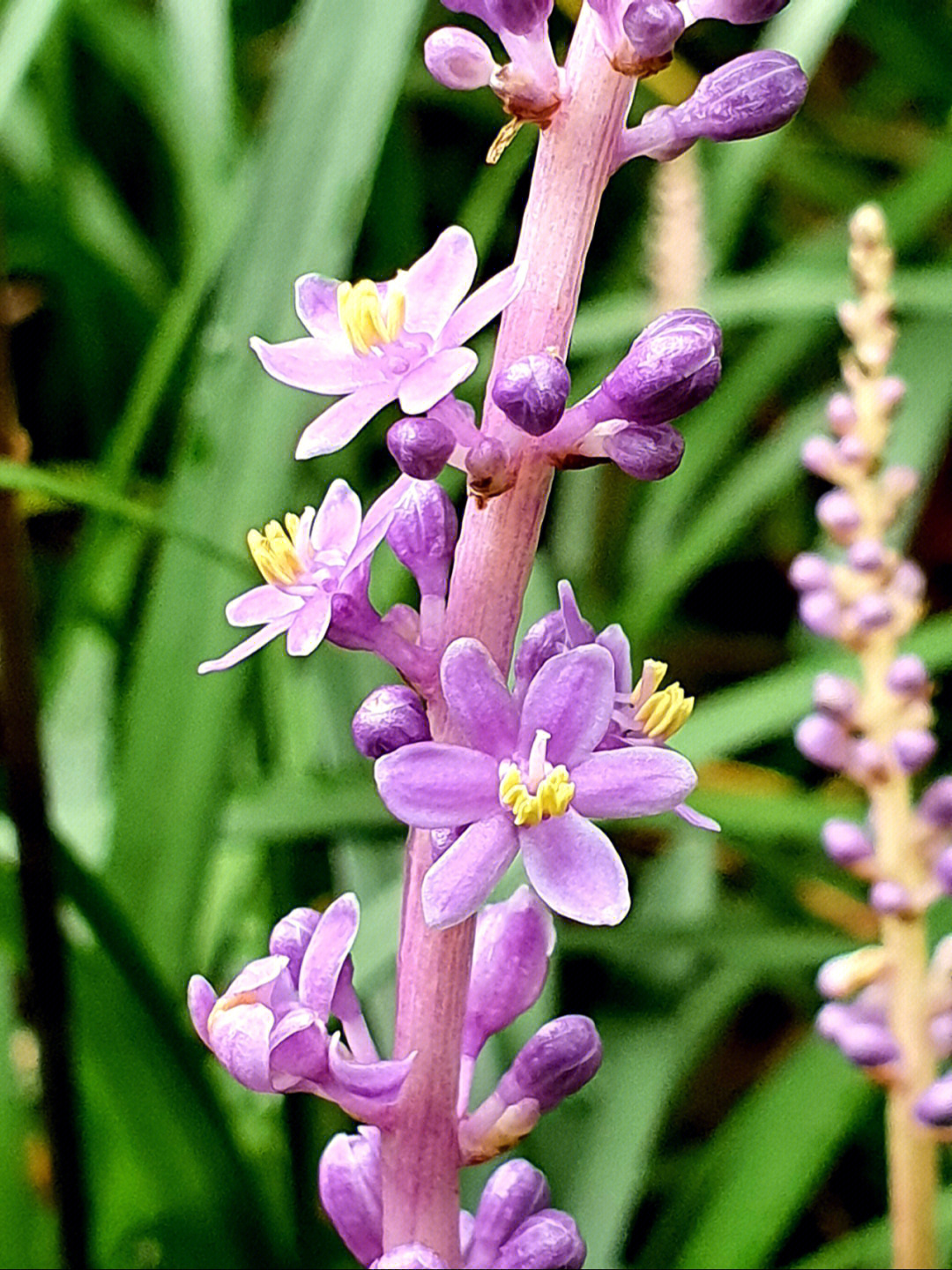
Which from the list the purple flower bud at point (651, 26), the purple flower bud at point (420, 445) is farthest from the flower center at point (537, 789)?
the purple flower bud at point (651, 26)

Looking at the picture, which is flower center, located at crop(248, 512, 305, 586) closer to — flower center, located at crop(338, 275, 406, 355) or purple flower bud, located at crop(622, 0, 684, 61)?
flower center, located at crop(338, 275, 406, 355)

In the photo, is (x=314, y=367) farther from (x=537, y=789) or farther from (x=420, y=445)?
(x=537, y=789)

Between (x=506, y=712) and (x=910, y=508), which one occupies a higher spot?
(x=910, y=508)

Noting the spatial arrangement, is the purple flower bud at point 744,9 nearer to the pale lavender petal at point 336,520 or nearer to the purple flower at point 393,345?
the purple flower at point 393,345

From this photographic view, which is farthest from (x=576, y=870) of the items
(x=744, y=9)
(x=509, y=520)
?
(x=744, y=9)

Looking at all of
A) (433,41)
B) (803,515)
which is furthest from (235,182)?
(803,515)

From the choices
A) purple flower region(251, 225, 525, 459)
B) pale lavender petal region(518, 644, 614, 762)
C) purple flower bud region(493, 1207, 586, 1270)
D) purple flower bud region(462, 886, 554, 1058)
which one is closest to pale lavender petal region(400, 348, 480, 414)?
purple flower region(251, 225, 525, 459)

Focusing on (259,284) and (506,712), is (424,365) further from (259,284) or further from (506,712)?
(259,284)

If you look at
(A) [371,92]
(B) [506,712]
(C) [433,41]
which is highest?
(A) [371,92]
